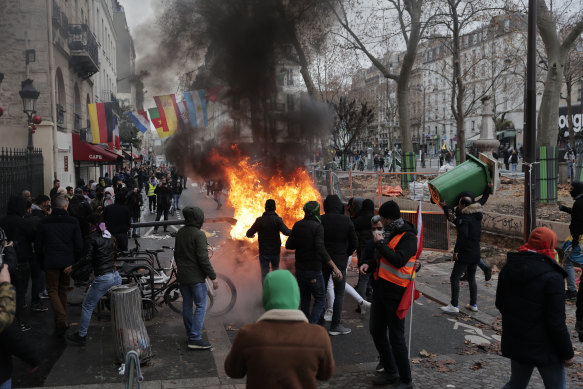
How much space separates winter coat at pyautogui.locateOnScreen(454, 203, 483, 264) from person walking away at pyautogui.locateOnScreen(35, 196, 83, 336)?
16.6ft

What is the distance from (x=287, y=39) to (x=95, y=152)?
47.5 feet

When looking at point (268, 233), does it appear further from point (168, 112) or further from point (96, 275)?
point (168, 112)

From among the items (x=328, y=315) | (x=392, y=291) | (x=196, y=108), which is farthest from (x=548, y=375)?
(x=196, y=108)

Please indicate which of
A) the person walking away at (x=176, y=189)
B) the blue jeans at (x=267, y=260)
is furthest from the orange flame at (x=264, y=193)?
the person walking away at (x=176, y=189)

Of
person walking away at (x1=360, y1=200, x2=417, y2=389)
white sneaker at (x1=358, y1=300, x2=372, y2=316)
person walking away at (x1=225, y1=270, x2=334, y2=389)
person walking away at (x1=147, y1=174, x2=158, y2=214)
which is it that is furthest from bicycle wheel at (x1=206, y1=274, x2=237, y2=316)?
person walking away at (x1=147, y1=174, x2=158, y2=214)

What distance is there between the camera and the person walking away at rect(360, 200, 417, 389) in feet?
15.3

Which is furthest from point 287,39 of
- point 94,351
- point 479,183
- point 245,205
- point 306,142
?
point 94,351

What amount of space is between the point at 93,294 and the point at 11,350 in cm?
297

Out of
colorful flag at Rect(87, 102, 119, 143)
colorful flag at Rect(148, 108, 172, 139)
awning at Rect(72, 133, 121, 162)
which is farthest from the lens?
awning at Rect(72, 133, 121, 162)

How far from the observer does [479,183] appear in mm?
8828

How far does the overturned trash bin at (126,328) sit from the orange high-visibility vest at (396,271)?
2600mm

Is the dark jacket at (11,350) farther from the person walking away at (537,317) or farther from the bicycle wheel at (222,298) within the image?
the bicycle wheel at (222,298)

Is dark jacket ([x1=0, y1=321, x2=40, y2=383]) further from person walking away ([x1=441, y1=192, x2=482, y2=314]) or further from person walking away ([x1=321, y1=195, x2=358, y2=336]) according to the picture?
person walking away ([x1=441, y1=192, x2=482, y2=314])

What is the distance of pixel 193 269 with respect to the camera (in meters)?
5.84
